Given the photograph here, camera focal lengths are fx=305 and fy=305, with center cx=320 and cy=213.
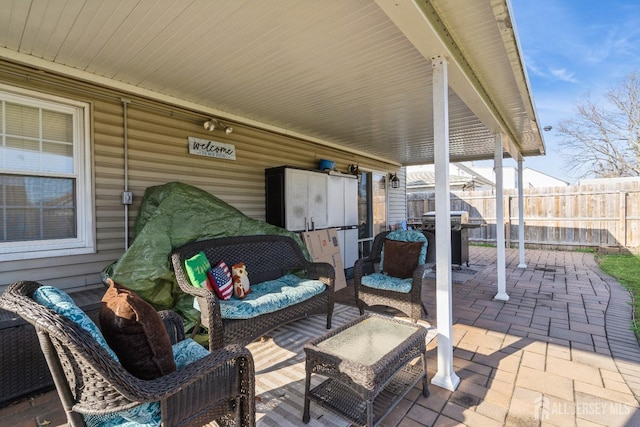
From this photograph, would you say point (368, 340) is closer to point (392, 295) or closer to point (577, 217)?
point (392, 295)

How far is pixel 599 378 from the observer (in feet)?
7.88

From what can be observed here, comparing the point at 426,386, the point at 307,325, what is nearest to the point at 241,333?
the point at 307,325

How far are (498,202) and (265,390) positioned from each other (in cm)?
406

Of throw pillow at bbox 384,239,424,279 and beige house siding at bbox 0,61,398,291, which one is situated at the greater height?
beige house siding at bbox 0,61,398,291

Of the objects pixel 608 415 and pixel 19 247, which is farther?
pixel 19 247

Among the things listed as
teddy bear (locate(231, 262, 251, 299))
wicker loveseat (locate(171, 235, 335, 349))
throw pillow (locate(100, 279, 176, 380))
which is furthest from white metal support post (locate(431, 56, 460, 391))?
throw pillow (locate(100, 279, 176, 380))

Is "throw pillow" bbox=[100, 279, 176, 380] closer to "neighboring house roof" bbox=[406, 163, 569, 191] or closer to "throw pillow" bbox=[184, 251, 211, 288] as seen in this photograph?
"throw pillow" bbox=[184, 251, 211, 288]

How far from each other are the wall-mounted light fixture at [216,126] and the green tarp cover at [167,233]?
1.03m

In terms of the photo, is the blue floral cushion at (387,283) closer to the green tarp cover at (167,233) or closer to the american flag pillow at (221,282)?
the green tarp cover at (167,233)

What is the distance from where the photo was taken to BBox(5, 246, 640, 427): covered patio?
78.5 inches

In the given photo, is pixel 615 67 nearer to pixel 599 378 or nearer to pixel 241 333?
pixel 599 378

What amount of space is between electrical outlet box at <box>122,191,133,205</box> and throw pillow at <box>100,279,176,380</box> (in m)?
2.30

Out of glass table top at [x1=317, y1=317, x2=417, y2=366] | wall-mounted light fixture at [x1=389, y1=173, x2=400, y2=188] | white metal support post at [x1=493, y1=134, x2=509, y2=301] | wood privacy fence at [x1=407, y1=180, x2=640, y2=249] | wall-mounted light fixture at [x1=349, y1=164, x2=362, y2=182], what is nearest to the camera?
glass table top at [x1=317, y1=317, x2=417, y2=366]

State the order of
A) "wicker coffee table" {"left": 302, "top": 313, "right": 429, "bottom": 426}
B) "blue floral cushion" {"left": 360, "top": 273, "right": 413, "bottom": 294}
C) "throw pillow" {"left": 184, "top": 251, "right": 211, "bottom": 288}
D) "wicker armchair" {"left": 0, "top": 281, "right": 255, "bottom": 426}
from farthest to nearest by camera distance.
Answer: "blue floral cushion" {"left": 360, "top": 273, "right": 413, "bottom": 294} → "throw pillow" {"left": 184, "top": 251, "right": 211, "bottom": 288} → "wicker coffee table" {"left": 302, "top": 313, "right": 429, "bottom": 426} → "wicker armchair" {"left": 0, "top": 281, "right": 255, "bottom": 426}
